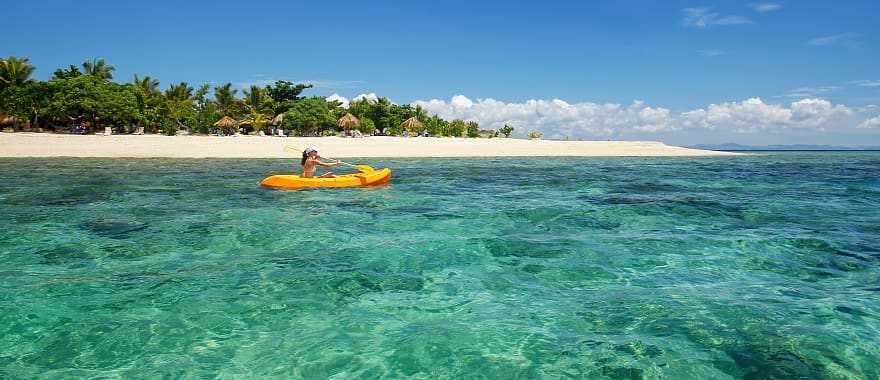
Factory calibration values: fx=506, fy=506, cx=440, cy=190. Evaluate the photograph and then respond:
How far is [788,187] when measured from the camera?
795 inches

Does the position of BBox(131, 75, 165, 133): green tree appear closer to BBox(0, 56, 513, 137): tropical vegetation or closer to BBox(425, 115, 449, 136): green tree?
BBox(0, 56, 513, 137): tropical vegetation

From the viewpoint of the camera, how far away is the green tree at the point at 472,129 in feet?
251

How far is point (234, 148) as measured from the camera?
38094 millimetres

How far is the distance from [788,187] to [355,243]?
752 inches

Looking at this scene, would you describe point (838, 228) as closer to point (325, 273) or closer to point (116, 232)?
point (325, 273)

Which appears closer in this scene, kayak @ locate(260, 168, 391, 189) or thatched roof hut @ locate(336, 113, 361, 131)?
kayak @ locate(260, 168, 391, 189)

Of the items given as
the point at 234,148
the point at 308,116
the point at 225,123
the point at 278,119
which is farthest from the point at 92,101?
the point at 308,116

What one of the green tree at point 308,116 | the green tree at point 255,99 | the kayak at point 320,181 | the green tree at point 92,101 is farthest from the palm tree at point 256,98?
the kayak at point 320,181

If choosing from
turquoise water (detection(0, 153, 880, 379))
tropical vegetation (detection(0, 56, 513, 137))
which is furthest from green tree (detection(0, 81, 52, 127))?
turquoise water (detection(0, 153, 880, 379))

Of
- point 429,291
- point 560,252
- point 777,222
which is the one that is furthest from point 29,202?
point 777,222

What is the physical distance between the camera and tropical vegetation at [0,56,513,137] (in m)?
46.7

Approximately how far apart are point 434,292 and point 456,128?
224ft

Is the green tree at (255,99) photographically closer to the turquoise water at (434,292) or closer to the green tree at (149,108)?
the green tree at (149,108)

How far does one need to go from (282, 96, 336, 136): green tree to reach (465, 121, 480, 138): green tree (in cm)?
2349
